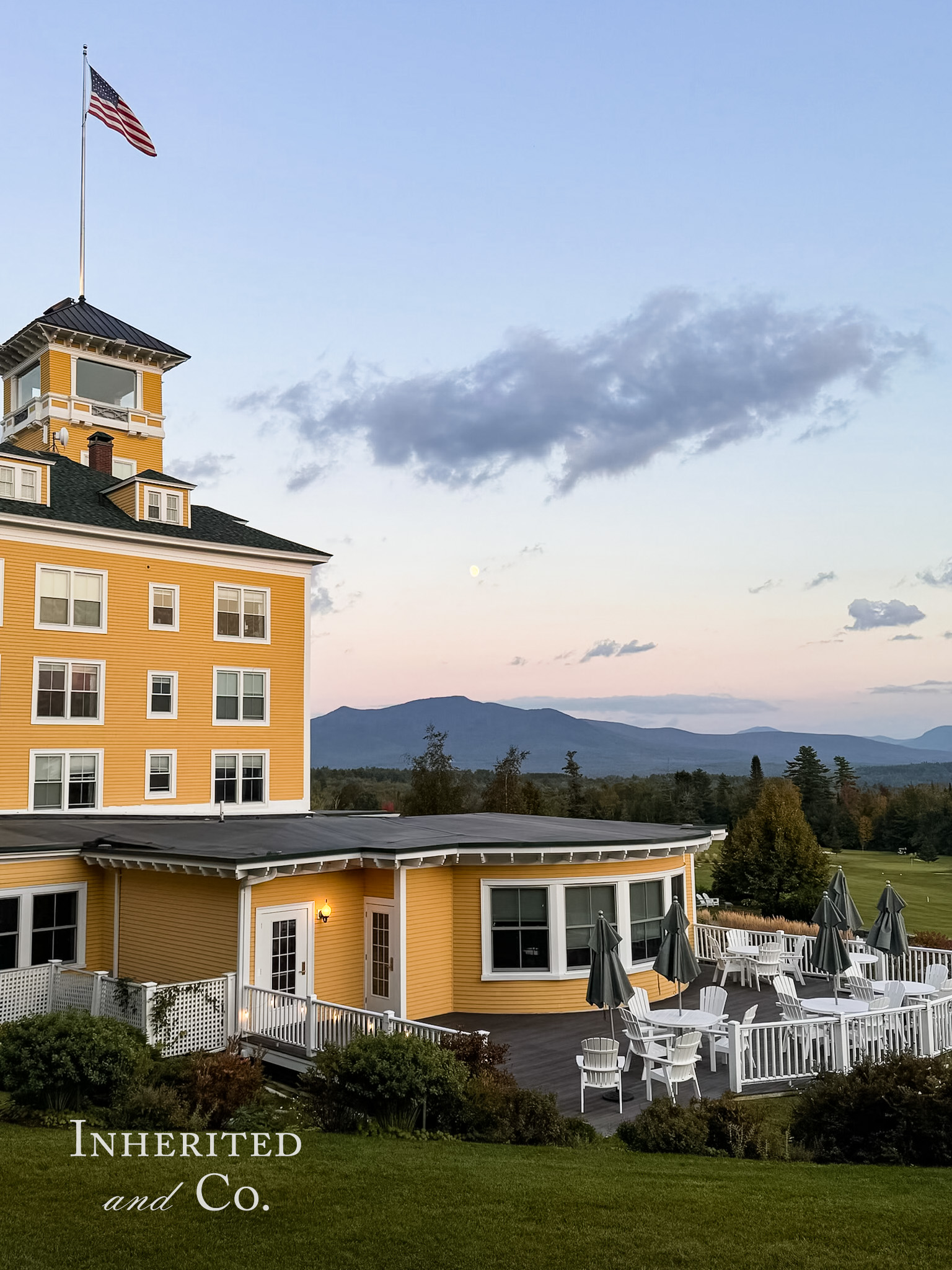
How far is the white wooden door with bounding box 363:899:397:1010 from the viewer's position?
16.7 metres

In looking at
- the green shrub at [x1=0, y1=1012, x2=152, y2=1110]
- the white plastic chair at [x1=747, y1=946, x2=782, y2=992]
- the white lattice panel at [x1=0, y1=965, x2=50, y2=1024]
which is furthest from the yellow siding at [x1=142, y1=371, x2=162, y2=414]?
the white plastic chair at [x1=747, y1=946, x2=782, y2=992]

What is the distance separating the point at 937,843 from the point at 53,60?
217ft

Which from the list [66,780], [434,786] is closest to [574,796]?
[434,786]

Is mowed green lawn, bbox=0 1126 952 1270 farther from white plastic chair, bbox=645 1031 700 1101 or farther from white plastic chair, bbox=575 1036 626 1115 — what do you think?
white plastic chair, bbox=645 1031 700 1101

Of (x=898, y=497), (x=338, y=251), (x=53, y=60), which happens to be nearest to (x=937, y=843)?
(x=898, y=497)

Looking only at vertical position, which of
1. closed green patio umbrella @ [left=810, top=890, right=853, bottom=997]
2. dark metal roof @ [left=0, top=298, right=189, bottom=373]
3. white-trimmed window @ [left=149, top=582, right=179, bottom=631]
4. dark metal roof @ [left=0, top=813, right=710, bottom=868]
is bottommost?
closed green patio umbrella @ [left=810, top=890, right=853, bottom=997]

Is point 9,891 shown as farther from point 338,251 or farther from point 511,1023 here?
point 338,251

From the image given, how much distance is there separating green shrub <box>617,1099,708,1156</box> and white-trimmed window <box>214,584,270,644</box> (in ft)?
64.3

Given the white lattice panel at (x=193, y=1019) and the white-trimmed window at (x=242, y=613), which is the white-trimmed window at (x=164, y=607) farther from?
the white lattice panel at (x=193, y=1019)

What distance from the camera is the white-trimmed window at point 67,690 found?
23656 millimetres

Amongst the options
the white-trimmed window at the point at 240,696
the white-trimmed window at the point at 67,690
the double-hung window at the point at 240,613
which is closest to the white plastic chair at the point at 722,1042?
the white-trimmed window at the point at 240,696

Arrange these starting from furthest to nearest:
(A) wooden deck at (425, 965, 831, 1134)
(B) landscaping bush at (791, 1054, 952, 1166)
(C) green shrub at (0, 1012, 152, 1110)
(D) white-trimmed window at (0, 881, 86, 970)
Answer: (D) white-trimmed window at (0, 881, 86, 970) < (A) wooden deck at (425, 965, 831, 1134) < (C) green shrub at (0, 1012, 152, 1110) < (B) landscaping bush at (791, 1054, 952, 1166)

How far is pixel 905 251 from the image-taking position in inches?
912

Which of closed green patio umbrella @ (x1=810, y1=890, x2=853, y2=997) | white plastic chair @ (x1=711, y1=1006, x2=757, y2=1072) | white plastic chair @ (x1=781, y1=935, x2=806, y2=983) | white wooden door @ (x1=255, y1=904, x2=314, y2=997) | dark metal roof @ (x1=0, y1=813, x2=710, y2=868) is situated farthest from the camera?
white plastic chair @ (x1=781, y1=935, x2=806, y2=983)
